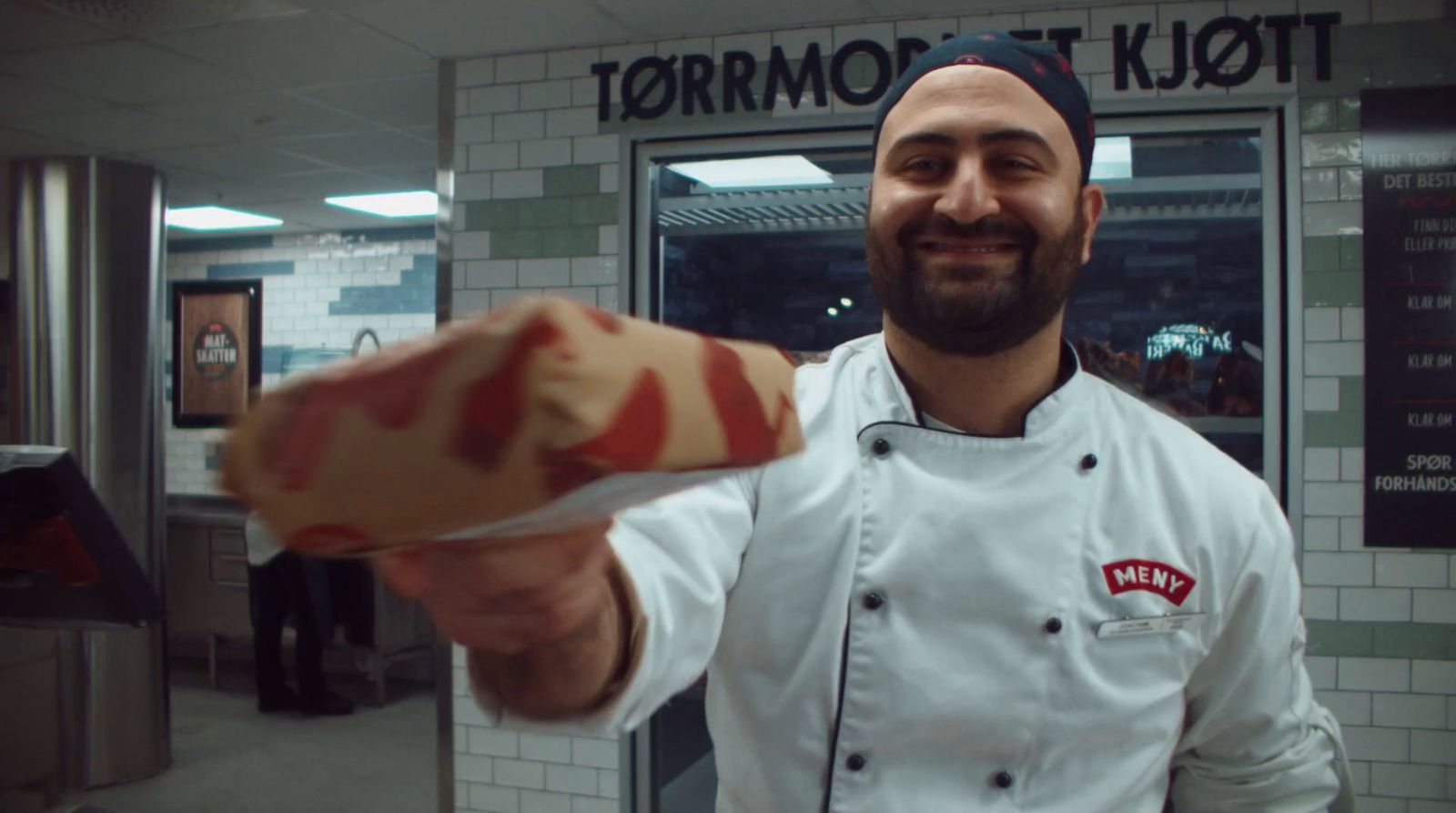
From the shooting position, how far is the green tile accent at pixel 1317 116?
3.11m

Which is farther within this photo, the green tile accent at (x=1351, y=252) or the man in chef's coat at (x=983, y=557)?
the green tile accent at (x=1351, y=252)

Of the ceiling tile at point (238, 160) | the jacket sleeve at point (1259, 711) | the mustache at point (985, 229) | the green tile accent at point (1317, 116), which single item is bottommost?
the jacket sleeve at point (1259, 711)

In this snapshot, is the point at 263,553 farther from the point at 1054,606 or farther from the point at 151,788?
the point at 151,788

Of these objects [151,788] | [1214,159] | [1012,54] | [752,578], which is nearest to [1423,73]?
[1214,159]

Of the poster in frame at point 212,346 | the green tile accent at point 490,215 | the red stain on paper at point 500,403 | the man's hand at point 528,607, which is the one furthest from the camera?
the poster in frame at point 212,346

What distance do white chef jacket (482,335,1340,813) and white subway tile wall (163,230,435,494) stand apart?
6.47 m

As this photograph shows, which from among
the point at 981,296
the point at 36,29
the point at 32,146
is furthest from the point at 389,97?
the point at 981,296

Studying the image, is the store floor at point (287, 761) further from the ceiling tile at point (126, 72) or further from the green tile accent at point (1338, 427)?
the green tile accent at point (1338, 427)

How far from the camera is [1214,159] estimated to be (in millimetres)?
3299

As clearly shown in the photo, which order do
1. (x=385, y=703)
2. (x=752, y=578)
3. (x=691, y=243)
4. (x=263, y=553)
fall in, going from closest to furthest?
(x=263, y=553) < (x=752, y=578) < (x=691, y=243) < (x=385, y=703)

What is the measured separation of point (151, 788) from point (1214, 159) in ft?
16.1

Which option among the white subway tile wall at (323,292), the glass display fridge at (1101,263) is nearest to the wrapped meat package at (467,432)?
the glass display fridge at (1101,263)

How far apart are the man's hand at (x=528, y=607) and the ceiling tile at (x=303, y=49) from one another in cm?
326

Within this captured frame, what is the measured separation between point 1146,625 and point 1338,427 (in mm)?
2381
